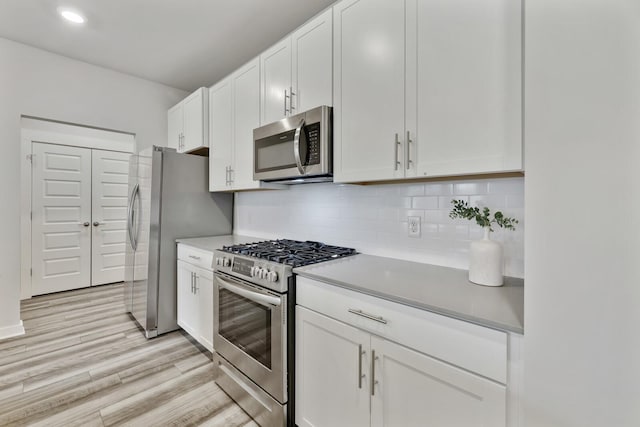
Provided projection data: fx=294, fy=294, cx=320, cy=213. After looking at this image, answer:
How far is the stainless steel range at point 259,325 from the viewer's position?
5.11ft

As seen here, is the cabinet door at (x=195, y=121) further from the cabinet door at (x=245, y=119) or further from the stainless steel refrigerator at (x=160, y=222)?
the cabinet door at (x=245, y=119)

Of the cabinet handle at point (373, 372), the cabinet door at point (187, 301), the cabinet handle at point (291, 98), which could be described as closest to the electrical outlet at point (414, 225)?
the cabinet handle at point (373, 372)

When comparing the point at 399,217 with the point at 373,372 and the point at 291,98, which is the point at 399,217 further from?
the point at 291,98

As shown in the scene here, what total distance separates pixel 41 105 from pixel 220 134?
1805 mm

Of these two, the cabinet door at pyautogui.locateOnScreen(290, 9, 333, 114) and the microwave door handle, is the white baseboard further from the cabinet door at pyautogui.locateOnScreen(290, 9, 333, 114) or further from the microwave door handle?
the cabinet door at pyautogui.locateOnScreen(290, 9, 333, 114)

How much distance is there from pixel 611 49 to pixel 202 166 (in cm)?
295

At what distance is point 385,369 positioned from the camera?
1187 millimetres

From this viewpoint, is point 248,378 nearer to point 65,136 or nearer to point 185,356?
point 185,356

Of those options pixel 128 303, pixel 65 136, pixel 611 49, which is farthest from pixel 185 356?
pixel 65 136

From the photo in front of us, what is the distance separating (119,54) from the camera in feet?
9.66

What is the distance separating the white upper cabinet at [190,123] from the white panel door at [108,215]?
140cm

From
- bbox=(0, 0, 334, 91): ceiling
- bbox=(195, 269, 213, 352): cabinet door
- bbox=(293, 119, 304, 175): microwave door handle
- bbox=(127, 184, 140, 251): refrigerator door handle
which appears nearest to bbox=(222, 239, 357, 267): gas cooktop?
bbox=(195, 269, 213, 352): cabinet door

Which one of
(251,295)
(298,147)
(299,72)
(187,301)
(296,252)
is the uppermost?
(299,72)

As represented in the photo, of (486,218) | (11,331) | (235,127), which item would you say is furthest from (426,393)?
(11,331)
